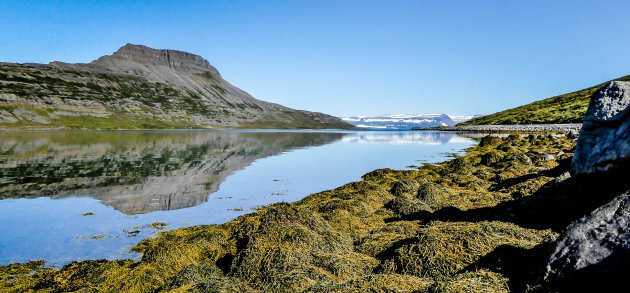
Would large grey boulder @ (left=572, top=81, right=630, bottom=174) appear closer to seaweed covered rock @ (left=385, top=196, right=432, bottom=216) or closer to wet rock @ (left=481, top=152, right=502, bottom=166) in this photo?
seaweed covered rock @ (left=385, top=196, right=432, bottom=216)

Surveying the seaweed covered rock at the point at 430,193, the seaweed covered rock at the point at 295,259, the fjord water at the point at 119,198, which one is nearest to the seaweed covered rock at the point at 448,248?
the seaweed covered rock at the point at 295,259

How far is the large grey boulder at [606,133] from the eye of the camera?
275 inches

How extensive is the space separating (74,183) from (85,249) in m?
13.3

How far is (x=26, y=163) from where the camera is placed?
29562 mm

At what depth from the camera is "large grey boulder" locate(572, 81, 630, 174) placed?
700 centimetres

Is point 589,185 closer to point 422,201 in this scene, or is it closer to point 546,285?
point 546,285

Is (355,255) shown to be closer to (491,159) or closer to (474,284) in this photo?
(474,284)

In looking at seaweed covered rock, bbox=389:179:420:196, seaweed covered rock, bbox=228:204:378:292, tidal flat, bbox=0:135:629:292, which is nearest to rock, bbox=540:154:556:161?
seaweed covered rock, bbox=389:179:420:196

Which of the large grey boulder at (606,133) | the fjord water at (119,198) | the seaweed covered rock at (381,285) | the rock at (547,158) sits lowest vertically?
the fjord water at (119,198)

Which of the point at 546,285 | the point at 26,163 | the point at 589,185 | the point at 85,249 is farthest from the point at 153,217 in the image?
the point at 26,163

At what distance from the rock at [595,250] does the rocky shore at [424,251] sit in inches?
0.5

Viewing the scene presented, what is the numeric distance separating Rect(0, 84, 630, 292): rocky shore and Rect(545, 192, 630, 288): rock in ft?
0.04

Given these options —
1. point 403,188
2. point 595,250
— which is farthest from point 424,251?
point 403,188

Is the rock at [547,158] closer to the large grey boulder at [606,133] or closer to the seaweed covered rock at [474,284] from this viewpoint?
the large grey boulder at [606,133]
